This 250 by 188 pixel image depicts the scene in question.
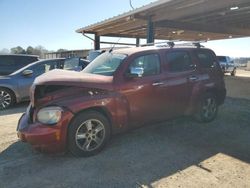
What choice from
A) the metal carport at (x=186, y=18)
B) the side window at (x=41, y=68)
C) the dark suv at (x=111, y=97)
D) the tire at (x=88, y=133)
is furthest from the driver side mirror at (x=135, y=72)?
the side window at (x=41, y=68)

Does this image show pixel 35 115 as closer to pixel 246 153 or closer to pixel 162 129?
pixel 162 129

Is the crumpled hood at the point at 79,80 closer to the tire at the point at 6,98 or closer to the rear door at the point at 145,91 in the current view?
the rear door at the point at 145,91

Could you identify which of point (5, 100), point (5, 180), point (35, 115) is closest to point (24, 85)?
point (5, 100)

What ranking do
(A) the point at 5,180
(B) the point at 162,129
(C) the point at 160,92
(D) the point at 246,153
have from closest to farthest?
(A) the point at 5,180
(D) the point at 246,153
(C) the point at 160,92
(B) the point at 162,129

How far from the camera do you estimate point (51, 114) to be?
14.3 ft

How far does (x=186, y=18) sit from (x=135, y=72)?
8.89 meters

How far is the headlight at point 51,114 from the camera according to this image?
4.34 meters

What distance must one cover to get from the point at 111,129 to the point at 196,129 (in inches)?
85.4

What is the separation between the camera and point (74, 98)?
4492mm

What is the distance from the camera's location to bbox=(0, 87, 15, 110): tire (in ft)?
28.9

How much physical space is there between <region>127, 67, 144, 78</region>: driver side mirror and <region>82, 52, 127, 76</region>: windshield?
0.27 metres

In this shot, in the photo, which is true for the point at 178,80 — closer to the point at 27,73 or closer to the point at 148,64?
the point at 148,64

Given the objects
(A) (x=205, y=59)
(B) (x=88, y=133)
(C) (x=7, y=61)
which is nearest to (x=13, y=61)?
(C) (x=7, y=61)

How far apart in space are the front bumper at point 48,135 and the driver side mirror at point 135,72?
131cm
